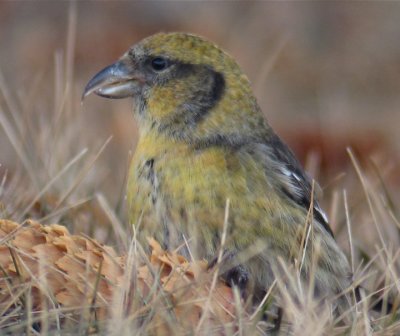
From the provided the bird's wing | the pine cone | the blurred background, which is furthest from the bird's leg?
the blurred background

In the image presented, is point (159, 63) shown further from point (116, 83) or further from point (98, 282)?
point (98, 282)

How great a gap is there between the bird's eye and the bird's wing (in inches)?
20.9

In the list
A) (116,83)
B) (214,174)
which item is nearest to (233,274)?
(214,174)

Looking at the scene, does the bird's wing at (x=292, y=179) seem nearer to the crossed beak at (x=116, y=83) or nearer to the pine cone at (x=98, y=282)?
the crossed beak at (x=116, y=83)

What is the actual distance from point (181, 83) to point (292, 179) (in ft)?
1.98

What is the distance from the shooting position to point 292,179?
418 cm

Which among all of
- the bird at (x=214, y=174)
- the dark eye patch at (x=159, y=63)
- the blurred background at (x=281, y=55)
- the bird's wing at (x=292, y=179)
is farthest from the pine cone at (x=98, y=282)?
the blurred background at (x=281, y=55)

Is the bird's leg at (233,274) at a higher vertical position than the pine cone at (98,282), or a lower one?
lower

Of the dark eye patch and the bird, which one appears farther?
the dark eye patch

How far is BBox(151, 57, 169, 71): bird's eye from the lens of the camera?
433 centimetres

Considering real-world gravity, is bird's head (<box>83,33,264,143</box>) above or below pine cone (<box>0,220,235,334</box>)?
above

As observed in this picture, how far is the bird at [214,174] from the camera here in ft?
11.9

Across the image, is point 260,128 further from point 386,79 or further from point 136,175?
point 386,79

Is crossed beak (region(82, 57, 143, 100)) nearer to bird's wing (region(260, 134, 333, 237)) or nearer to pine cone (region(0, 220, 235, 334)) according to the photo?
bird's wing (region(260, 134, 333, 237))
